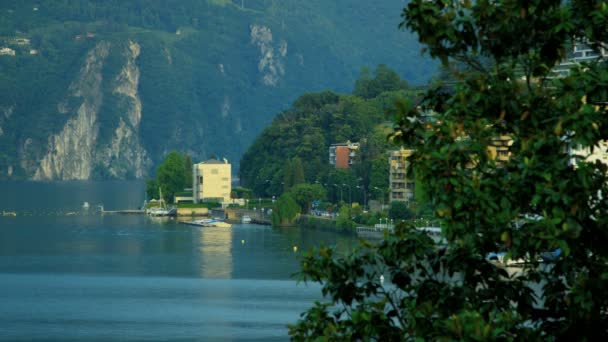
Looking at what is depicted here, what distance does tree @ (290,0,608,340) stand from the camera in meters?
13.4

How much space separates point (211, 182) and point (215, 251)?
5649cm

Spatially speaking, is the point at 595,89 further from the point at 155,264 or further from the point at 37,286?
the point at 155,264

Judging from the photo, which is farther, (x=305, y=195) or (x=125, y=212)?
(x=125, y=212)

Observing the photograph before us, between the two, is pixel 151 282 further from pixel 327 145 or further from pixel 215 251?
pixel 327 145

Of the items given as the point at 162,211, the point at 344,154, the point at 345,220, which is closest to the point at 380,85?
the point at 344,154

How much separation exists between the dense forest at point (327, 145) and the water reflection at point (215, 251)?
16.2m

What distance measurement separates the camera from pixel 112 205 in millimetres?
172750

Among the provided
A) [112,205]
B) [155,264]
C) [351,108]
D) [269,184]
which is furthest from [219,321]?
[112,205]

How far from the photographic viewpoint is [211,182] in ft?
481

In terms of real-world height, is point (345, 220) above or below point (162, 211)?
below

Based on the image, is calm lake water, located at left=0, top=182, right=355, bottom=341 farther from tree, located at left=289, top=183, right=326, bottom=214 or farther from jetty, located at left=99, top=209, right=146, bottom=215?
jetty, located at left=99, top=209, right=146, bottom=215

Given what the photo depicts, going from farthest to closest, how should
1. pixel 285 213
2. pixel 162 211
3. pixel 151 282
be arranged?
pixel 162 211, pixel 285 213, pixel 151 282

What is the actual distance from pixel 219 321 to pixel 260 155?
4272 inches

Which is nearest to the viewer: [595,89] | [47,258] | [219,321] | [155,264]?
[595,89]
